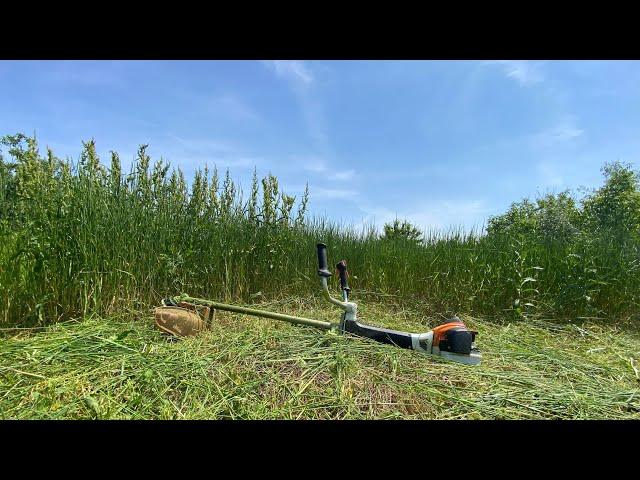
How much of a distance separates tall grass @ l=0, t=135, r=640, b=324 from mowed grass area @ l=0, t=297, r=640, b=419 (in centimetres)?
55

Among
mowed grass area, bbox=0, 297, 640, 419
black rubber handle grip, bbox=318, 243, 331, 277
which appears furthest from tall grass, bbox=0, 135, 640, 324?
black rubber handle grip, bbox=318, 243, 331, 277

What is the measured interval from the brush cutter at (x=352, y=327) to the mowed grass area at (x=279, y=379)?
0.09 m

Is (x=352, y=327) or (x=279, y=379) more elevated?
(x=352, y=327)

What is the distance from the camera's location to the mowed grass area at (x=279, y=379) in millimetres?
1771

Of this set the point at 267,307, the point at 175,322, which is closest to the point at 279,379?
the point at 175,322

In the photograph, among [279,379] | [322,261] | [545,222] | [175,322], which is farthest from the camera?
[545,222]

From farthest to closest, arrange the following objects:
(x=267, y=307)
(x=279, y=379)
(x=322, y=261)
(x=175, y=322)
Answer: (x=267, y=307)
(x=175, y=322)
(x=322, y=261)
(x=279, y=379)

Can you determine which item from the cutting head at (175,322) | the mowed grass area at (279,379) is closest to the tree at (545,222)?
the mowed grass area at (279,379)

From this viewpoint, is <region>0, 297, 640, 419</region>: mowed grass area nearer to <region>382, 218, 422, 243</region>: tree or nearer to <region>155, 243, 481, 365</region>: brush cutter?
<region>155, 243, 481, 365</region>: brush cutter

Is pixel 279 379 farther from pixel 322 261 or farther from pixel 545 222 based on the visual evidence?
pixel 545 222

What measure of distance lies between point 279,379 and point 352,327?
2.68 feet

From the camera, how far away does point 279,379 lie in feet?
6.53

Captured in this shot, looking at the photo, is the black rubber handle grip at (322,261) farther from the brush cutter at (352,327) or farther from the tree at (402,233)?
the tree at (402,233)
